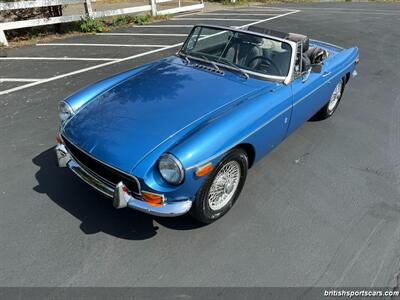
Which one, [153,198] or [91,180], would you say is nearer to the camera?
[153,198]

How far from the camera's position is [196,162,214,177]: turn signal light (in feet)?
9.24

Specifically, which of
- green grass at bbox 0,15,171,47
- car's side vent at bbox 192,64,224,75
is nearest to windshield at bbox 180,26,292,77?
car's side vent at bbox 192,64,224,75

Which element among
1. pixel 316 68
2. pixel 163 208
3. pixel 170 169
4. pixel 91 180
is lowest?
pixel 163 208

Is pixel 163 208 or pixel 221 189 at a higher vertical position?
pixel 163 208

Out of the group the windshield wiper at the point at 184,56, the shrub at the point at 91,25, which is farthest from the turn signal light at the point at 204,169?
the shrub at the point at 91,25

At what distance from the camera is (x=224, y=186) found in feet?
11.0

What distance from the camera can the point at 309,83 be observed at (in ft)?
13.9

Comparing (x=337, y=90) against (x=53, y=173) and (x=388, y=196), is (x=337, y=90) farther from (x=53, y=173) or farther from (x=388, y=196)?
(x=53, y=173)

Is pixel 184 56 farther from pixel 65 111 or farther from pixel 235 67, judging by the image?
pixel 65 111

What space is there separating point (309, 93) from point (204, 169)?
7.00 ft

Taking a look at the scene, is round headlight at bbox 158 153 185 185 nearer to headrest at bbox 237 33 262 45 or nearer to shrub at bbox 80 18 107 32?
headrest at bbox 237 33 262 45

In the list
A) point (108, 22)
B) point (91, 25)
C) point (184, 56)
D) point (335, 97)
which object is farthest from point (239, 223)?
point (108, 22)

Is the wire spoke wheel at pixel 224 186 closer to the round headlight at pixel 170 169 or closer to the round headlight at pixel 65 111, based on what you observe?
the round headlight at pixel 170 169

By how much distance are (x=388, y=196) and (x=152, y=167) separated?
2.72 m
